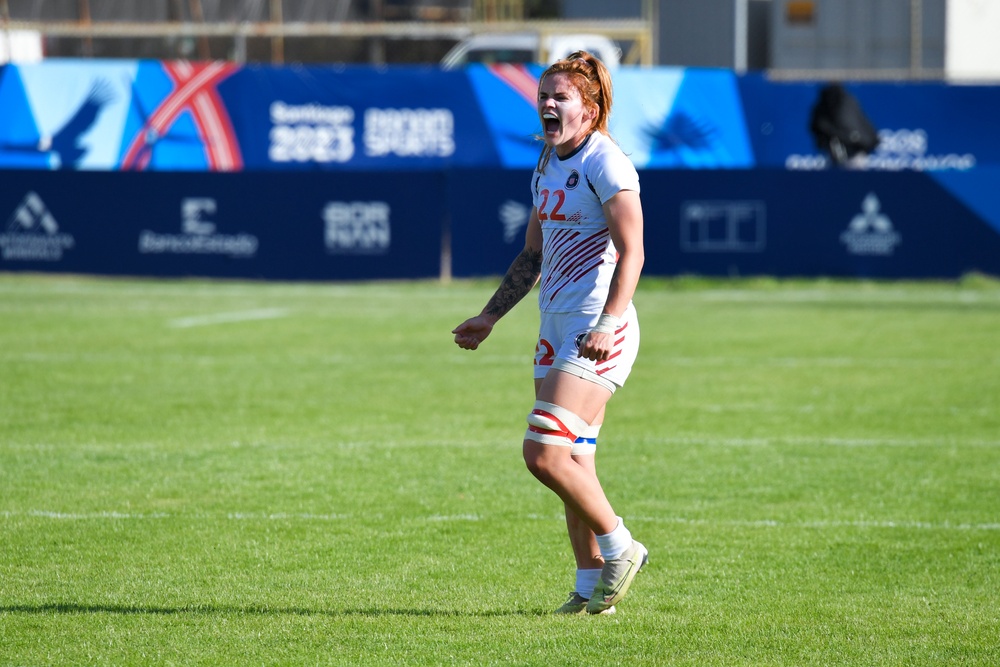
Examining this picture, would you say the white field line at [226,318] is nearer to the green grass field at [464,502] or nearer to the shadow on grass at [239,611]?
the green grass field at [464,502]

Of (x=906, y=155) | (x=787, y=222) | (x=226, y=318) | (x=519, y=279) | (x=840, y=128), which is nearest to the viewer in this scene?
(x=519, y=279)

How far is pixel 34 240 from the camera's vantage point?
22.6 m

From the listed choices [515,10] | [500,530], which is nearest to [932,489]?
[500,530]

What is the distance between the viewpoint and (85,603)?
562cm

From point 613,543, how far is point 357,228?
57.3ft

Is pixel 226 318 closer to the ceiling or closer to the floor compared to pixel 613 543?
closer to the floor

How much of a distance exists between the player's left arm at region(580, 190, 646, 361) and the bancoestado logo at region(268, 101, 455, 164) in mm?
22152

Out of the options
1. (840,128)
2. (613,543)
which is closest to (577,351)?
(613,543)

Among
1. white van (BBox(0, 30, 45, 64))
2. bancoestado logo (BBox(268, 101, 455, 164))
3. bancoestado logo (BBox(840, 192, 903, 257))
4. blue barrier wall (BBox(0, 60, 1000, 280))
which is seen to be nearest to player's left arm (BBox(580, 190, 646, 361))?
blue barrier wall (BBox(0, 60, 1000, 280))

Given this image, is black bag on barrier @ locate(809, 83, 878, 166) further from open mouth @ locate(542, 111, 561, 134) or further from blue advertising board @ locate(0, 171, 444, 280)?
open mouth @ locate(542, 111, 561, 134)

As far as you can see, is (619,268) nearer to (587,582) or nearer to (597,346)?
(597,346)

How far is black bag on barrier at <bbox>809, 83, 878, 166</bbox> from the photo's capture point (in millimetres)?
26234

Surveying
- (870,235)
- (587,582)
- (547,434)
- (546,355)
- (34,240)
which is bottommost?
(870,235)

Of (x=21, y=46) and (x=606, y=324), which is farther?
(x=21, y=46)
